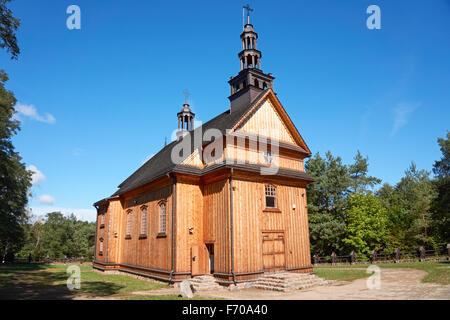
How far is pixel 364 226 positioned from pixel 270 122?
20747mm

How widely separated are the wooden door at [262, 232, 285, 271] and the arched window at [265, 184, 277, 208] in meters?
1.63

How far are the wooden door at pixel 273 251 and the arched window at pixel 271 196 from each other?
64.1 inches

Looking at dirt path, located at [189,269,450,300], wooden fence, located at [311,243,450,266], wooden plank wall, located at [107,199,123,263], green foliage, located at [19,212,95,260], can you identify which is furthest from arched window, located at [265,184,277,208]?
green foliage, located at [19,212,95,260]

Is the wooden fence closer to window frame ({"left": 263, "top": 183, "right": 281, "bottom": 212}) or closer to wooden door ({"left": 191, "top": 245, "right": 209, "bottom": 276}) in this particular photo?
window frame ({"left": 263, "top": 183, "right": 281, "bottom": 212})

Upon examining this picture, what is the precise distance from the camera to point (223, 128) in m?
17.6

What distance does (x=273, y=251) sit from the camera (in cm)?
1634

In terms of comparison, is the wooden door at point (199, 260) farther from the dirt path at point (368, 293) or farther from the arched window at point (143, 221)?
→ the arched window at point (143, 221)

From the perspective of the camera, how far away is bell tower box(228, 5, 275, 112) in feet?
65.3

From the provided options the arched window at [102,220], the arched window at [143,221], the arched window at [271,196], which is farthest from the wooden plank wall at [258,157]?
the arched window at [102,220]

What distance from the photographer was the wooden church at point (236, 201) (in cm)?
1545

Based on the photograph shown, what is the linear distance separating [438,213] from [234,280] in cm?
3214

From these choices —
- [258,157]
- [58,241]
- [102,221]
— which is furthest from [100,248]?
[58,241]

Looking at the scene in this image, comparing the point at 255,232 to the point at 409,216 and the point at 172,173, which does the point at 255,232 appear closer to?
the point at 172,173
